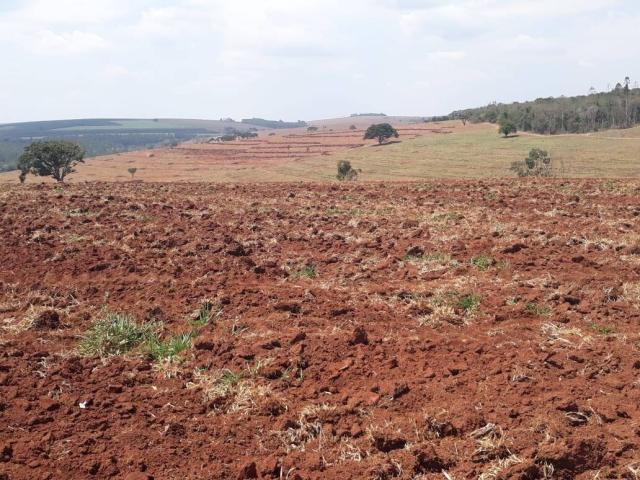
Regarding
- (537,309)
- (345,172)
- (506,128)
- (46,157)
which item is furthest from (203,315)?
(506,128)

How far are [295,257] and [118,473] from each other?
6404 mm

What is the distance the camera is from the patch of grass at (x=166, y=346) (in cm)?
589

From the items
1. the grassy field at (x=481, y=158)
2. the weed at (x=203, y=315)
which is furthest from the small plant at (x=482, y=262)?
the grassy field at (x=481, y=158)

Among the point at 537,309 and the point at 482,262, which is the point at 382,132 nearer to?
the point at 482,262

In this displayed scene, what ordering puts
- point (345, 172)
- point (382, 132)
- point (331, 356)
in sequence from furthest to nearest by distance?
point (382, 132) → point (345, 172) → point (331, 356)

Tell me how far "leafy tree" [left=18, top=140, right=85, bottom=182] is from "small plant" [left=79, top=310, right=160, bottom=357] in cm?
4622

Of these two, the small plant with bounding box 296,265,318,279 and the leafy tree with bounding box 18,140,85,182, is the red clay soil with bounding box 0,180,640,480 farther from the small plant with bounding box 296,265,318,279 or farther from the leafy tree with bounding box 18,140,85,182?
the leafy tree with bounding box 18,140,85,182

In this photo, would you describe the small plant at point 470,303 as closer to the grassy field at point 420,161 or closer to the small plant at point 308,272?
the small plant at point 308,272

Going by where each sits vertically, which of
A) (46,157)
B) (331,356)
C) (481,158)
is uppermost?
(46,157)

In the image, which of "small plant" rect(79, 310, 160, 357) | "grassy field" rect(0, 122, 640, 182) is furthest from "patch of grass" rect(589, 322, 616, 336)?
"grassy field" rect(0, 122, 640, 182)

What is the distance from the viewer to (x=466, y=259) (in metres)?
9.37

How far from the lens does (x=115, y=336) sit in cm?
625

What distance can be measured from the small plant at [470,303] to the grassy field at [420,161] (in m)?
47.4

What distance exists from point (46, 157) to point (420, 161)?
150ft
